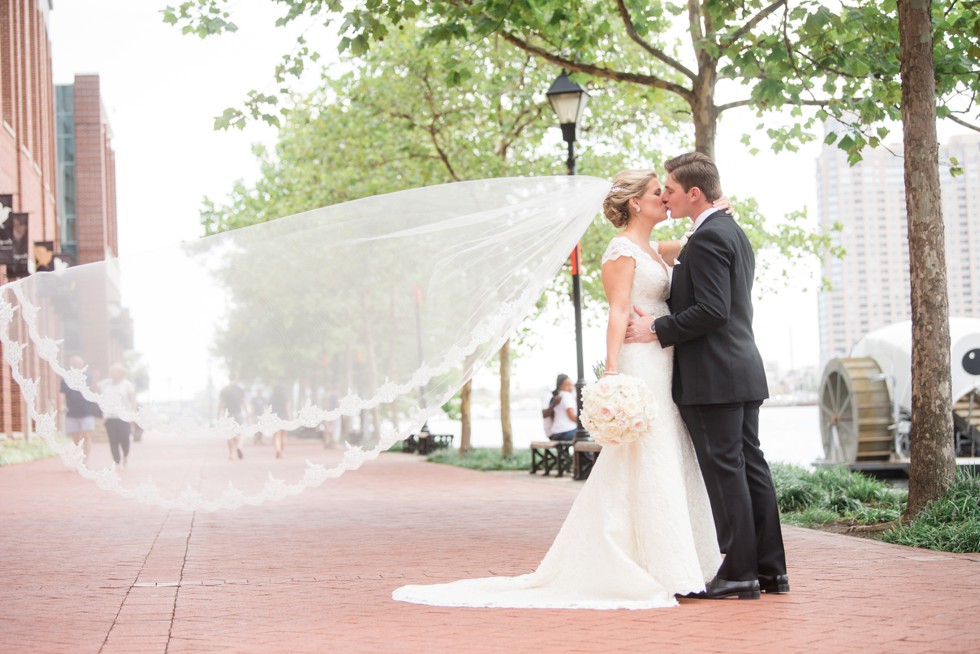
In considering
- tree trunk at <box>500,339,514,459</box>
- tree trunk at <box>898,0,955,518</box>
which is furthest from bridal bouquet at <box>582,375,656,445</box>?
tree trunk at <box>500,339,514,459</box>

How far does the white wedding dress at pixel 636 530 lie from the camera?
593cm

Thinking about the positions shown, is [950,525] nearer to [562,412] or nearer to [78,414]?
[78,414]

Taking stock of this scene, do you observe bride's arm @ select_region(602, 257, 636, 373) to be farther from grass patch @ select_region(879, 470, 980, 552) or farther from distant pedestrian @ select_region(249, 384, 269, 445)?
grass patch @ select_region(879, 470, 980, 552)

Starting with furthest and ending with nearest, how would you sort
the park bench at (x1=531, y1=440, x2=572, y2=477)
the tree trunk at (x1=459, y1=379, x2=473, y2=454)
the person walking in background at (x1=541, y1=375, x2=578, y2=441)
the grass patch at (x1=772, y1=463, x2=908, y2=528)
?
1. the tree trunk at (x1=459, y1=379, x2=473, y2=454)
2. the person walking in background at (x1=541, y1=375, x2=578, y2=441)
3. the park bench at (x1=531, y1=440, x2=572, y2=477)
4. the grass patch at (x1=772, y1=463, x2=908, y2=528)

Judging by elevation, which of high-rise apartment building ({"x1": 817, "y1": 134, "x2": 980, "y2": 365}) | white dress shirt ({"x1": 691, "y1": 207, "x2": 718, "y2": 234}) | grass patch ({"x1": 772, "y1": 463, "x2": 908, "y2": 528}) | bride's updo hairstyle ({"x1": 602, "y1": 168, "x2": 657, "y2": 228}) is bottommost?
grass patch ({"x1": 772, "y1": 463, "x2": 908, "y2": 528})

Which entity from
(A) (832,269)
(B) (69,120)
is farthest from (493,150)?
(A) (832,269)

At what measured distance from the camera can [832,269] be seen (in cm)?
10875

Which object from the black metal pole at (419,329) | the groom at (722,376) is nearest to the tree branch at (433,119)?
Answer: the black metal pole at (419,329)

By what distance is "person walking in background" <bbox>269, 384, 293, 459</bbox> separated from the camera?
6770 mm

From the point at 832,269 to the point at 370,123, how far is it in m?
92.4

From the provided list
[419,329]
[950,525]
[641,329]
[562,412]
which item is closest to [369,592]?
[419,329]

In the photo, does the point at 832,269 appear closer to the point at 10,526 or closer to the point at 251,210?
the point at 251,210

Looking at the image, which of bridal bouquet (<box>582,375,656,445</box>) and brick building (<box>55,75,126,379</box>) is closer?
bridal bouquet (<box>582,375,656,445</box>)

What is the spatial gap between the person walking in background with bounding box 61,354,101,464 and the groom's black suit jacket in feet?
10.8
